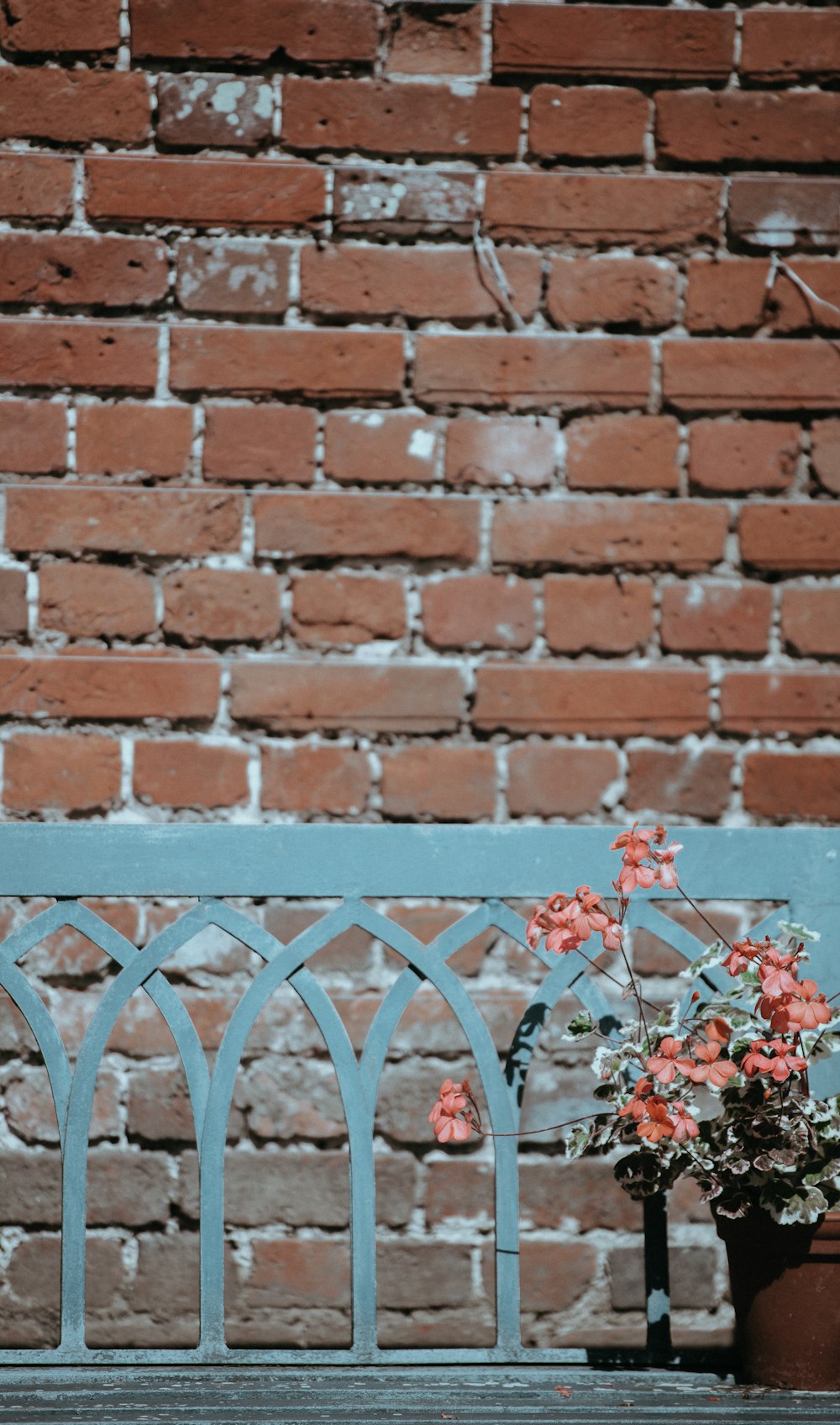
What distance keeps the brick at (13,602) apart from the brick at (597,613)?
651 millimetres

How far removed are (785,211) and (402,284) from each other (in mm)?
510

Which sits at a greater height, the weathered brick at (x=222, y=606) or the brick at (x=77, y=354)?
the brick at (x=77, y=354)

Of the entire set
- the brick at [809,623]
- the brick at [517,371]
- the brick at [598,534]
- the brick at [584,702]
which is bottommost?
the brick at [584,702]

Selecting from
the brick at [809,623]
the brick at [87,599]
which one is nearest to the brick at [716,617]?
the brick at [809,623]

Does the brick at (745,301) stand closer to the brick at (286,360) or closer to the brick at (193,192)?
the brick at (286,360)

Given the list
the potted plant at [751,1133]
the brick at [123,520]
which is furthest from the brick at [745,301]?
the potted plant at [751,1133]

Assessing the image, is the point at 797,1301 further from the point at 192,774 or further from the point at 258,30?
the point at 258,30

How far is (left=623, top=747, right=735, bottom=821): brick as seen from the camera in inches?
55.7

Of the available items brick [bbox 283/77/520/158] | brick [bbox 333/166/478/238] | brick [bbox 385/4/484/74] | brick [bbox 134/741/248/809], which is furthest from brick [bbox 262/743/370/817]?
brick [bbox 385/4/484/74]

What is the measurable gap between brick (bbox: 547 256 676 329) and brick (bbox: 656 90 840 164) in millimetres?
159

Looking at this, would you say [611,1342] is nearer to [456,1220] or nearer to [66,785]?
[456,1220]

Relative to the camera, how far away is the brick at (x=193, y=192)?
142cm

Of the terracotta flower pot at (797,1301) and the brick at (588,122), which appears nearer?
the terracotta flower pot at (797,1301)

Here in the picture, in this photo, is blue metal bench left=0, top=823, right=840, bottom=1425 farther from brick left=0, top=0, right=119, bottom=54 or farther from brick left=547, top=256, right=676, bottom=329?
brick left=0, top=0, right=119, bottom=54
